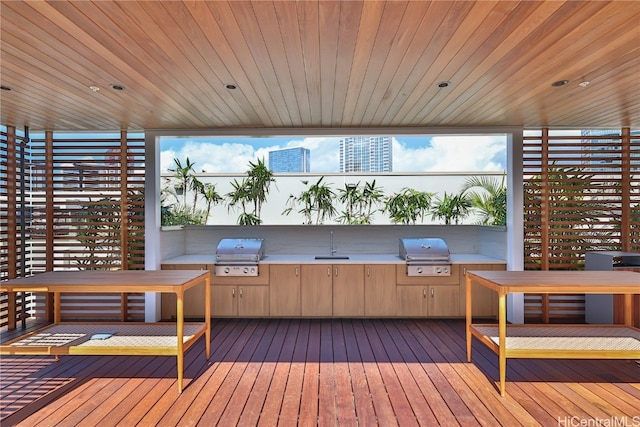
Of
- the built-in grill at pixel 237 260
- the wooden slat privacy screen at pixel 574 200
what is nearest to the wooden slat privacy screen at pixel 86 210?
the built-in grill at pixel 237 260

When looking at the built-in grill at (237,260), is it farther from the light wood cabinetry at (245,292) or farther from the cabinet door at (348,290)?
the cabinet door at (348,290)

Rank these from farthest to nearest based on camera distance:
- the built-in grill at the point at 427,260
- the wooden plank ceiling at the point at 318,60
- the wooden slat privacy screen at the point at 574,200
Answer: the wooden slat privacy screen at the point at 574,200 < the built-in grill at the point at 427,260 < the wooden plank ceiling at the point at 318,60

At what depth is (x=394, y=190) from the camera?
6.60 m

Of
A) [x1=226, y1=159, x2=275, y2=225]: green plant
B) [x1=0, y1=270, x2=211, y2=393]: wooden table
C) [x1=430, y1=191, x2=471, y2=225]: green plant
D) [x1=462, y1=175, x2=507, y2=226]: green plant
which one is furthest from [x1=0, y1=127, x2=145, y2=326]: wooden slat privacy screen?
Answer: [x1=462, y1=175, x2=507, y2=226]: green plant

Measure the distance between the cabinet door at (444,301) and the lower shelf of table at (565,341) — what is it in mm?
1179

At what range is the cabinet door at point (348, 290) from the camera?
4.44 m

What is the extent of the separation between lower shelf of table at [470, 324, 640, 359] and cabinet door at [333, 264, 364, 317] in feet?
5.13

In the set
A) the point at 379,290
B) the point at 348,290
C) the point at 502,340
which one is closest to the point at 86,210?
the point at 348,290

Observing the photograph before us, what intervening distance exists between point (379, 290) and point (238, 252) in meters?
1.94

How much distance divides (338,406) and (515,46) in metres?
2.85

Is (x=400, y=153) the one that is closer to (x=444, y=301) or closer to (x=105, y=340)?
(x=444, y=301)

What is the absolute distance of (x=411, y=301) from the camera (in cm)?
445

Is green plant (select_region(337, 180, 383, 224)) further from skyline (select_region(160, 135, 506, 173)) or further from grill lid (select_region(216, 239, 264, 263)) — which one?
grill lid (select_region(216, 239, 264, 263))

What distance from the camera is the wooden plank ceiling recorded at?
6.45 feet
